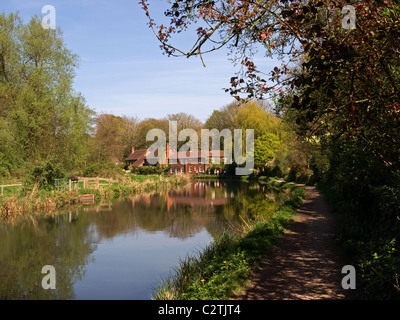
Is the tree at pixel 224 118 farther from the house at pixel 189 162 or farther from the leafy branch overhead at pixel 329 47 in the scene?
the leafy branch overhead at pixel 329 47

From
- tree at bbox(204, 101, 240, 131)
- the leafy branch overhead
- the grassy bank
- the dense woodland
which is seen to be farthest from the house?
the leafy branch overhead

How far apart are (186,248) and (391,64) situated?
9.99 meters

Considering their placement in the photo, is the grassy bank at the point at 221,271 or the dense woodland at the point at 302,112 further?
the grassy bank at the point at 221,271

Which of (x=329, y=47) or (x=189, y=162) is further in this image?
(x=189, y=162)

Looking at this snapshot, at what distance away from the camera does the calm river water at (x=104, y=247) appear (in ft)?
32.3

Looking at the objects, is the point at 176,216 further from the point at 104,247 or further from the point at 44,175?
the point at 44,175

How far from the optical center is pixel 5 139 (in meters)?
26.3

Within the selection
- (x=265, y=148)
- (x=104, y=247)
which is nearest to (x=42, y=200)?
(x=104, y=247)

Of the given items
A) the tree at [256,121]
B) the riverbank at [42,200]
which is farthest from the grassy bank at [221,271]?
the tree at [256,121]

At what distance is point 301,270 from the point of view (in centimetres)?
762

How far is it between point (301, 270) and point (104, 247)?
9.10 metres

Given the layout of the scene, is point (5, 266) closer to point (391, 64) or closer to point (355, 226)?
point (355, 226)

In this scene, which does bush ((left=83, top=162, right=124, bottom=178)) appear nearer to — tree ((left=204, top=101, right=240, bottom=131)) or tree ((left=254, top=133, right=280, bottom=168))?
tree ((left=254, top=133, right=280, bottom=168))
